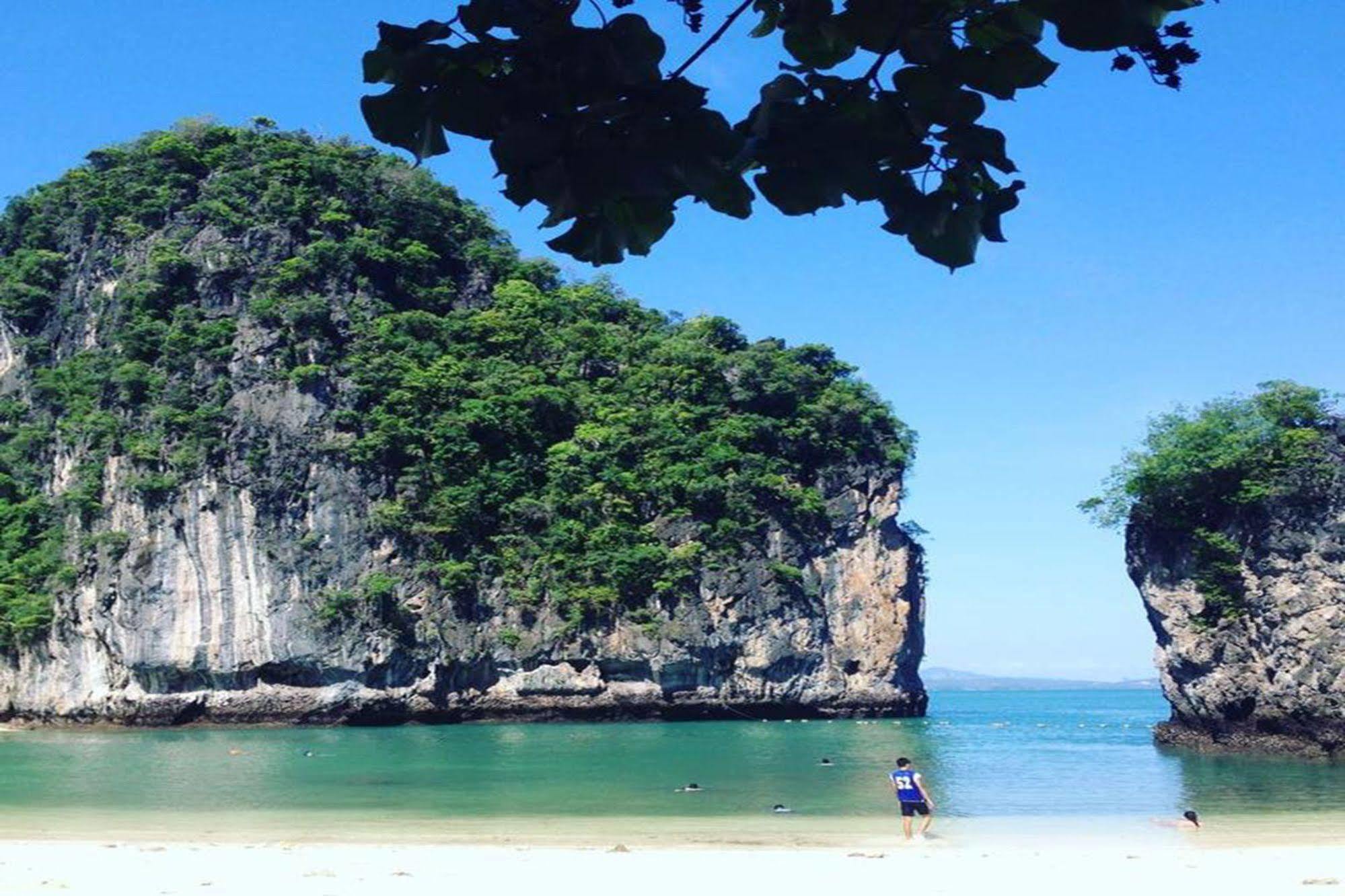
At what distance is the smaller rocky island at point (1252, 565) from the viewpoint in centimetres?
2558

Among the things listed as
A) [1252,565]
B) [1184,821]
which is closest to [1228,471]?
[1252,565]

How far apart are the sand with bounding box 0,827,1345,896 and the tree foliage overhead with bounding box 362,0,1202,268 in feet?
28.0

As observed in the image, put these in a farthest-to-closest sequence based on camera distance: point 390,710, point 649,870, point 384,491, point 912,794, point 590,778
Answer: point 384,491
point 390,710
point 590,778
point 912,794
point 649,870

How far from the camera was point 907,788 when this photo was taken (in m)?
13.9

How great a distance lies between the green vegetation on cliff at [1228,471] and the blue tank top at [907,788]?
15.1m

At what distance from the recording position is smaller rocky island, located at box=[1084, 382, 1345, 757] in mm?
25578

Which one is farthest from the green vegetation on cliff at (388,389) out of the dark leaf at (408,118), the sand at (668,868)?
the dark leaf at (408,118)

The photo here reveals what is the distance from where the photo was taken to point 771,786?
19.0 m

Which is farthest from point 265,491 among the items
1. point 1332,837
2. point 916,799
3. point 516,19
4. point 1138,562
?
point 516,19

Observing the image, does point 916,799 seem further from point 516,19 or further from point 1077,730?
point 1077,730

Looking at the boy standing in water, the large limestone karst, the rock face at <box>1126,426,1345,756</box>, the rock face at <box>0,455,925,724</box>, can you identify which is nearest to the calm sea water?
the rock face at <box>1126,426,1345,756</box>

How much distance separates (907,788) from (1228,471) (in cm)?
1568

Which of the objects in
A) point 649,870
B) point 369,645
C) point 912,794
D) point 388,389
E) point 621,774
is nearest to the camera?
point 649,870

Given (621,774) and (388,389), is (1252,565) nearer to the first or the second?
(621,774)
